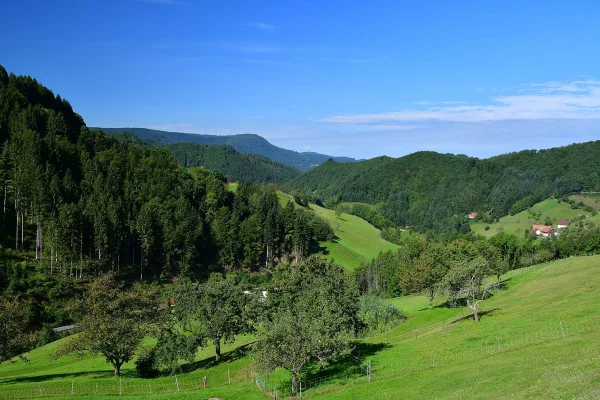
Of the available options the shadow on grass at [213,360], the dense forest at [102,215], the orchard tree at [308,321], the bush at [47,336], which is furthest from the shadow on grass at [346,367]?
the dense forest at [102,215]

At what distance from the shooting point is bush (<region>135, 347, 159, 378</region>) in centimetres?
5684

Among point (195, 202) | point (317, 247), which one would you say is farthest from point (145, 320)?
point (317, 247)

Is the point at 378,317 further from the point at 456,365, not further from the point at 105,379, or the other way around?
the point at 105,379

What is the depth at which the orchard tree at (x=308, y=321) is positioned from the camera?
→ 1724 inches

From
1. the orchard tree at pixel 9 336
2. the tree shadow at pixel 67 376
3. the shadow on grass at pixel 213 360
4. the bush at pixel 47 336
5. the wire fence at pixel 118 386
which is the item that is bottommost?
the bush at pixel 47 336

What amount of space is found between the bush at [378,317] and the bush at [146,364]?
1483 inches

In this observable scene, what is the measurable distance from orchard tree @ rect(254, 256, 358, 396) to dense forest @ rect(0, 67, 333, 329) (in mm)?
56280

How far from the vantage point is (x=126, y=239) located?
128 m

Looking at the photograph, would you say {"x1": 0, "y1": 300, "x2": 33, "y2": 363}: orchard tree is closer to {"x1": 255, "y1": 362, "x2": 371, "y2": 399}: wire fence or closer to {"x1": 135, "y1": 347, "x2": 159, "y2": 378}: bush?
{"x1": 135, "y1": 347, "x2": 159, "y2": 378}: bush

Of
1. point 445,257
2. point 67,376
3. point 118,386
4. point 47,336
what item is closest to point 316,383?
point 118,386

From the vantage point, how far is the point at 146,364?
57125 millimetres

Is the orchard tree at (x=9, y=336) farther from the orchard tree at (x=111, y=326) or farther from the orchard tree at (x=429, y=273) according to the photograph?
the orchard tree at (x=429, y=273)

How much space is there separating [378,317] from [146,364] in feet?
144

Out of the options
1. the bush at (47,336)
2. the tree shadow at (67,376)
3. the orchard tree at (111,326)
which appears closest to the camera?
the orchard tree at (111,326)
